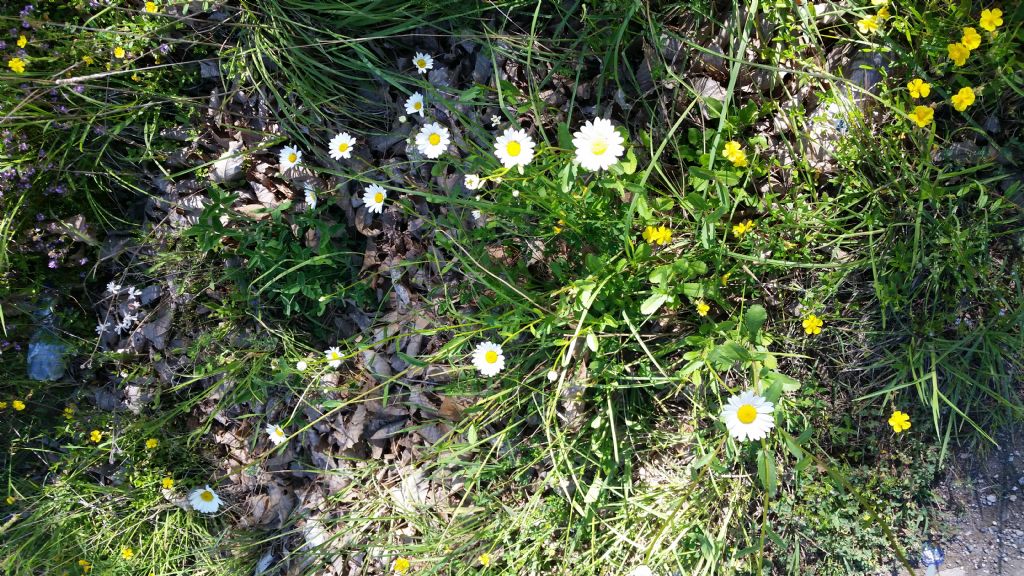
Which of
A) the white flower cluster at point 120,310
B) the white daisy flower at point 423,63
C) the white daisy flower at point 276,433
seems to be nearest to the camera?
the white daisy flower at point 423,63

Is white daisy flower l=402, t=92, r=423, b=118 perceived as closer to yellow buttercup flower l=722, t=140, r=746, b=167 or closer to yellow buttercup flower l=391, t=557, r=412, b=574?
yellow buttercup flower l=722, t=140, r=746, b=167

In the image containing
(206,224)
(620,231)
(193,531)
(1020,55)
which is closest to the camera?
(1020,55)

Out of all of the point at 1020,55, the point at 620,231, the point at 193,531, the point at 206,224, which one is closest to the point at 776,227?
the point at 620,231

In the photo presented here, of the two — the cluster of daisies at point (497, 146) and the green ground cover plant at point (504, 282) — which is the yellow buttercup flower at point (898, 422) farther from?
the cluster of daisies at point (497, 146)

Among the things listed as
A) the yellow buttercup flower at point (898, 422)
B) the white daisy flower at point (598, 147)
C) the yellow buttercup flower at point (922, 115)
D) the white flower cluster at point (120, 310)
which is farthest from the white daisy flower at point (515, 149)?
the white flower cluster at point (120, 310)

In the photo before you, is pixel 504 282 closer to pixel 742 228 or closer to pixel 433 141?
pixel 433 141

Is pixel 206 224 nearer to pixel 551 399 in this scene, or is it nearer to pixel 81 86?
pixel 81 86
